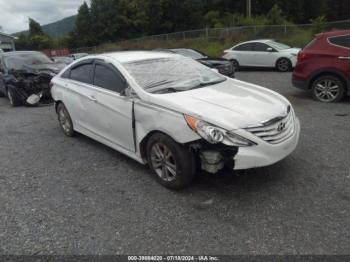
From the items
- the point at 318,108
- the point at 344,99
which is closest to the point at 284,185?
the point at 318,108

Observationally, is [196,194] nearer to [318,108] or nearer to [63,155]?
[63,155]

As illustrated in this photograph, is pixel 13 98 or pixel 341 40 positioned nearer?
pixel 341 40

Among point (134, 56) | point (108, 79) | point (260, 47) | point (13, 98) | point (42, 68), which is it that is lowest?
point (13, 98)

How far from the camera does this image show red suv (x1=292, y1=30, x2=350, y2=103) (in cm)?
699

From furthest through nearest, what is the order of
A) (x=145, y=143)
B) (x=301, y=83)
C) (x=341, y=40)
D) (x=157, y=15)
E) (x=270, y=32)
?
(x=157, y=15) < (x=270, y=32) < (x=301, y=83) < (x=341, y=40) < (x=145, y=143)

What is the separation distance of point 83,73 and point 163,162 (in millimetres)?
2347

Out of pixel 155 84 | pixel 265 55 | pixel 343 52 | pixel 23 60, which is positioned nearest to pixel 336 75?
pixel 343 52

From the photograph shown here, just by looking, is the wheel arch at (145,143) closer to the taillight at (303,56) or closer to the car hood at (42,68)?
the taillight at (303,56)

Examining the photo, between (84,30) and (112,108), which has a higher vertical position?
(84,30)

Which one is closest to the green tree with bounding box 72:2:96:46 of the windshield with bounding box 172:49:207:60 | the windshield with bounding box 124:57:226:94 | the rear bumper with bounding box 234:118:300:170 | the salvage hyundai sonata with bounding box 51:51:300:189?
the windshield with bounding box 172:49:207:60

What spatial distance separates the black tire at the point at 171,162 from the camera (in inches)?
135

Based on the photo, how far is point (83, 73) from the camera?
5117mm

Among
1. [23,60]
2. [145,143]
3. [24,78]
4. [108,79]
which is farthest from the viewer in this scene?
[23,60]

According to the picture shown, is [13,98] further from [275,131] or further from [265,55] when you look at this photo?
[265,55]
